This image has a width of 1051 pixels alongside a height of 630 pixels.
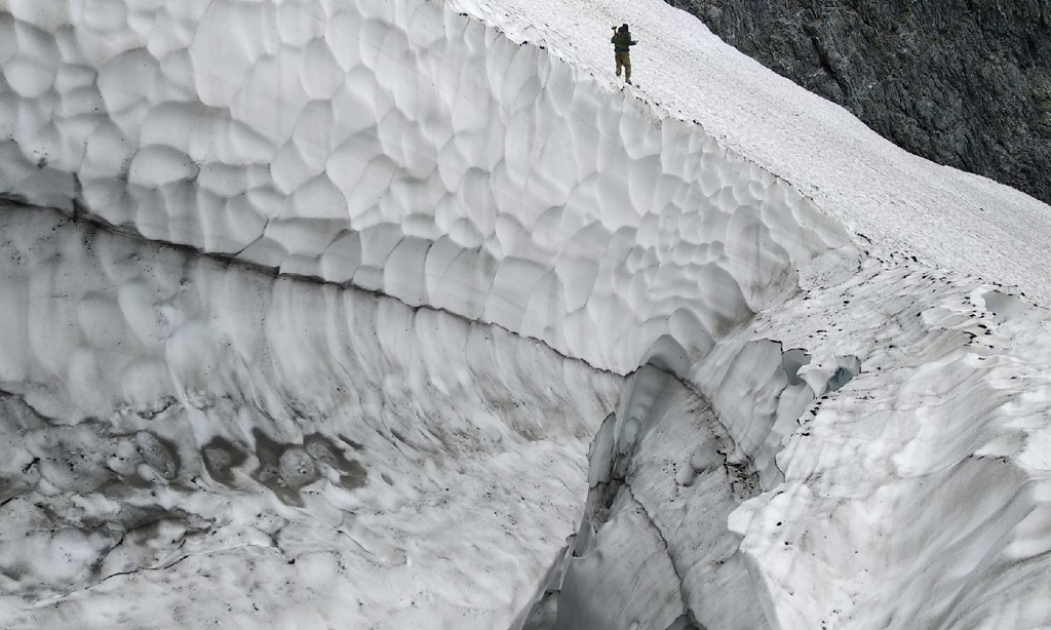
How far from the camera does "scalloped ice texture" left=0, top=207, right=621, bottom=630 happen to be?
237cm

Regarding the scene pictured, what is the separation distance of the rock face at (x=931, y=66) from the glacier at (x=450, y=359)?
1055 cm

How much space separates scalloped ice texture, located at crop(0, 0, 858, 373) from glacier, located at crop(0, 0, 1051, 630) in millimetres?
11

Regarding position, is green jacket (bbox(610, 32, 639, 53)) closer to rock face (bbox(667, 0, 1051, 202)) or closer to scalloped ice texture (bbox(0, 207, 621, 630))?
scalloped ice texture (bbox(0, 207, 621, 630))

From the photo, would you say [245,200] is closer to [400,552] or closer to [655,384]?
[400,552]

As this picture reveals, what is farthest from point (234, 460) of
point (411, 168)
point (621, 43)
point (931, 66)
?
point (931, 66)

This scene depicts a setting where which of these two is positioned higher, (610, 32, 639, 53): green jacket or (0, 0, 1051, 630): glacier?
(610, 32, 639, 53): green jacket

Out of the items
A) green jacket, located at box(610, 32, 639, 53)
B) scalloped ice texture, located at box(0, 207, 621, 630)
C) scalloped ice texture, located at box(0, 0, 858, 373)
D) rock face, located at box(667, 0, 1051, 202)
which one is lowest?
scalloped ice texture, located at box(0, 207, 621, 630)

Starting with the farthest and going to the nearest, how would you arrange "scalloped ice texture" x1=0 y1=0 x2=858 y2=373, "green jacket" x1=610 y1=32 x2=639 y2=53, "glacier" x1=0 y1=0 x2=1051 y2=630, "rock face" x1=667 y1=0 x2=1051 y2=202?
"rock face" x1=667 y1=0 x2=1051 y2=202 → "green jacket" x1=610 y1=32 x2=639 y2=53 → "scalloped ice texture" x1=0 y1=0 x2=858 y2=373 → "glacier" x1=0 y1=0 x2=1051 y2=630

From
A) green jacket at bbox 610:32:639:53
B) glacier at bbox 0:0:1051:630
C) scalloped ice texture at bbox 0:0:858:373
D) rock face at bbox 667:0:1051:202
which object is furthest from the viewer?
rock face at bbox 667:0:1051:202

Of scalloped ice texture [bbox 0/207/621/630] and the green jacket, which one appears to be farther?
the green jacket

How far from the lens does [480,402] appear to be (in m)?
3.31

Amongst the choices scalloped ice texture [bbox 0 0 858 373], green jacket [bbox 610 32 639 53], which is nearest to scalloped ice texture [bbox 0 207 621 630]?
scalloped ice texture [bbox 0 0 858 373]

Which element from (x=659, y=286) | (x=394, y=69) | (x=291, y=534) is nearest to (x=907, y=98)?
(x=659, y=286)

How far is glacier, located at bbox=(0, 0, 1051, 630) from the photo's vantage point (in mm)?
2283
